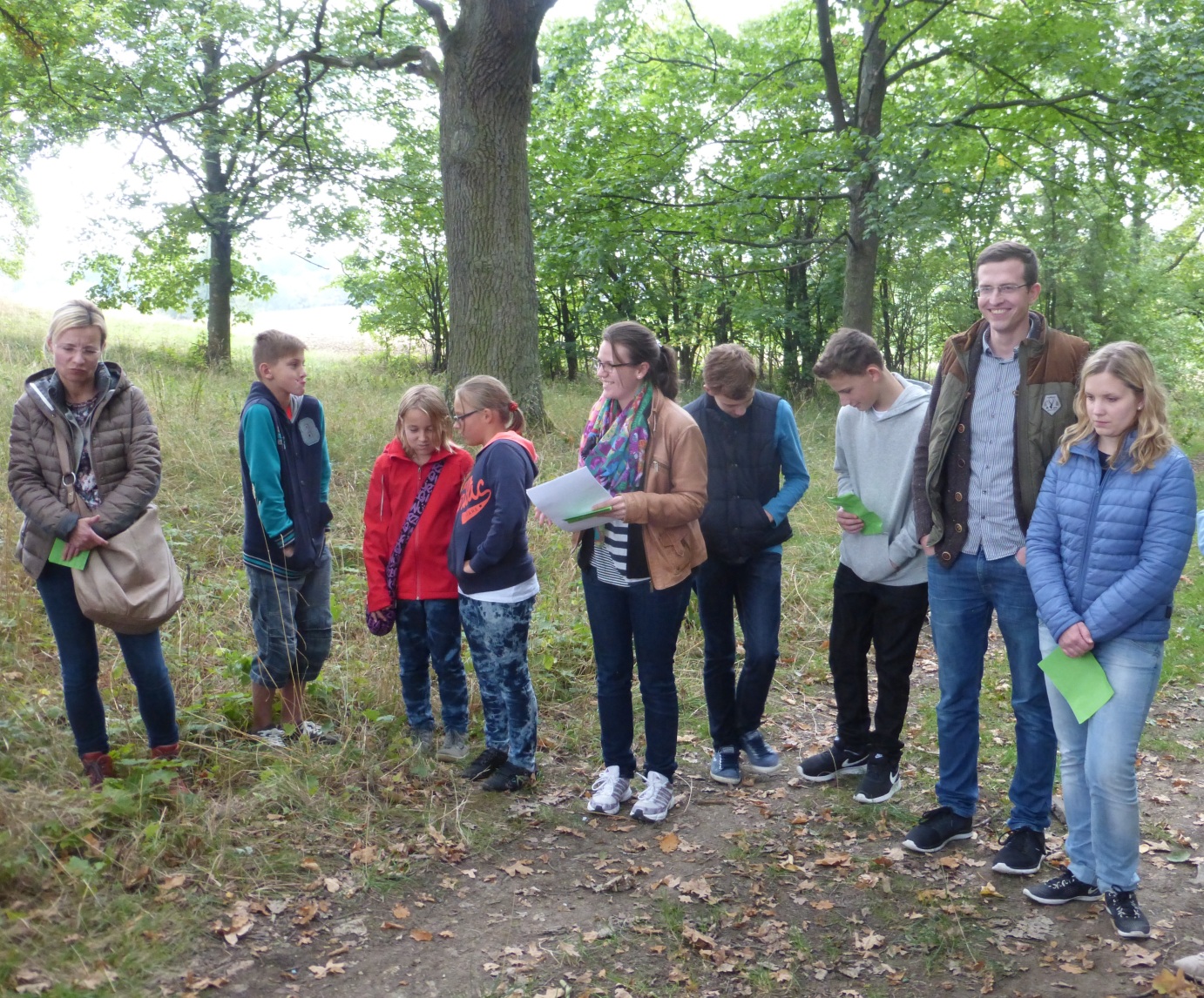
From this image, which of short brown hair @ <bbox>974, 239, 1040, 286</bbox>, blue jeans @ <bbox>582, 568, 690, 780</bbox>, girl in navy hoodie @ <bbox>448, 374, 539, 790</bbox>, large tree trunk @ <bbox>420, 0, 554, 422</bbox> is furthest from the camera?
large tree trunk @ <bbox>420, 0, 554, 422</bbox>

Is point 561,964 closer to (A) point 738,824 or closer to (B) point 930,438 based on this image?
(A) point 738,824

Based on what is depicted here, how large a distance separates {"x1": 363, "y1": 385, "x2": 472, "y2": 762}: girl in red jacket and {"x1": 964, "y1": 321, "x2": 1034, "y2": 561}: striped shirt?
227 centimetres

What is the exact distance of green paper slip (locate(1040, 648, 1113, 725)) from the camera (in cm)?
345

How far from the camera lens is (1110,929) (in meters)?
3.59

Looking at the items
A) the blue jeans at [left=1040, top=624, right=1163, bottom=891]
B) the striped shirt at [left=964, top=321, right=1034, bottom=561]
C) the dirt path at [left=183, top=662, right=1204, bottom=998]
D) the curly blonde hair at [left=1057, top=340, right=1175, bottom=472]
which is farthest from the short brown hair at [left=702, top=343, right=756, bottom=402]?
the dirt path at [left=183, top=662, right=1204, bottom=998]

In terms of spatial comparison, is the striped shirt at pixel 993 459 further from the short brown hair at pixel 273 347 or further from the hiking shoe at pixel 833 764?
the short brown hair at pixel 273 347

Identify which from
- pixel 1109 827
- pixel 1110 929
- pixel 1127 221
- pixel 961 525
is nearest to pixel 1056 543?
pixel 961 525

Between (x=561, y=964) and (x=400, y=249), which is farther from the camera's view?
(x=400, y=249)

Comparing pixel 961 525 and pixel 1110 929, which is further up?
pixel 961 525

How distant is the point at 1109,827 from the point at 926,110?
11.7m

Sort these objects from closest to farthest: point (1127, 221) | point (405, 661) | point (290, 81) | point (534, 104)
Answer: point (405, 661) → point (290, 81) → point (534, 104) → point (1127, 221)

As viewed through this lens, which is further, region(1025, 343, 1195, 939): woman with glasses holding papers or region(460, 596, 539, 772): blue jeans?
region(460, 596, 539, 772): blue jeans

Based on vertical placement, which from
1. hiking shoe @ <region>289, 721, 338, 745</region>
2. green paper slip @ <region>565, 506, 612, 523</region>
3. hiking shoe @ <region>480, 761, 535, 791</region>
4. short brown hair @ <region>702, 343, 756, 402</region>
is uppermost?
short brown hair @ <region>702, 343, 756, 402</region>

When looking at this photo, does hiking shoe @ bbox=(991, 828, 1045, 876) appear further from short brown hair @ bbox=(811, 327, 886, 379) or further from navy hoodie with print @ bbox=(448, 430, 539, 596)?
navy hoodie with print @ bbox=(448, 430, 539, 596)
